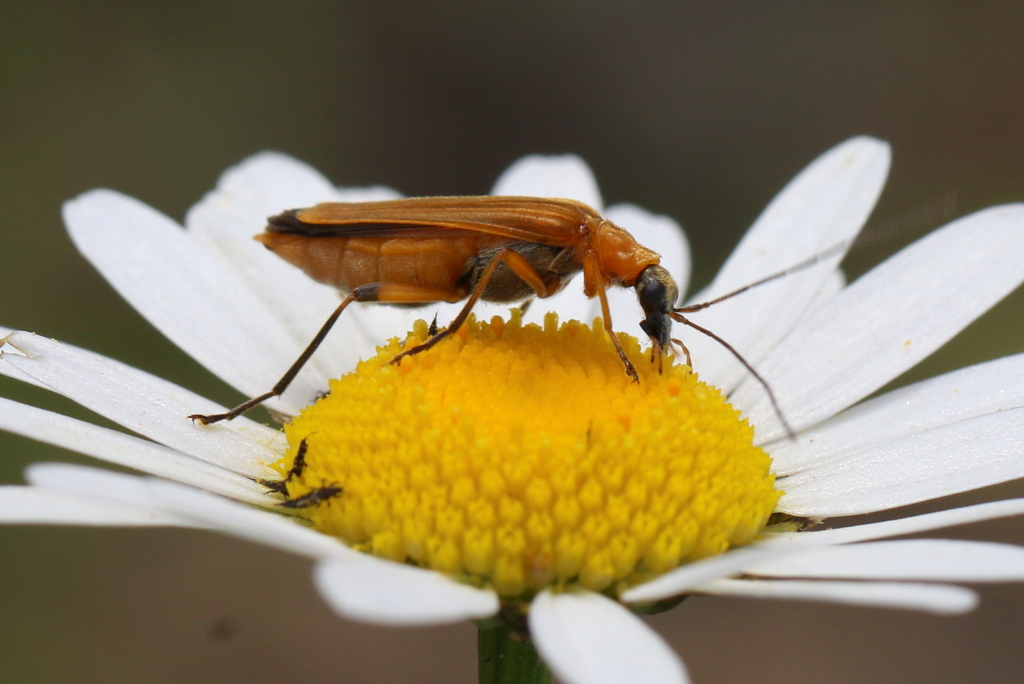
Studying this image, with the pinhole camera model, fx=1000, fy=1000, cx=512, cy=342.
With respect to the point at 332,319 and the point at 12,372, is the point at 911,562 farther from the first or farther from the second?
the point at 12,372

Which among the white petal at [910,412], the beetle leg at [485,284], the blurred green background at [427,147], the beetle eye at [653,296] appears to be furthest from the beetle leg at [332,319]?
the white petal at [910,412]

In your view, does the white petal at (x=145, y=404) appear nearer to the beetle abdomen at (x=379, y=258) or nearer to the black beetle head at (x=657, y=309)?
the beetle abdomen at (x=379, y=258)

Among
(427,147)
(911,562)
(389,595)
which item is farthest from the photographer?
(427,147)

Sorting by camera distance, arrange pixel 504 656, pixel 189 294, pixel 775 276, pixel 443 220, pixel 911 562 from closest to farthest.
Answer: pixel 911 562 < pixel 504 656 < pixel 775 276 < pixel 443 220 < pixel 189 294

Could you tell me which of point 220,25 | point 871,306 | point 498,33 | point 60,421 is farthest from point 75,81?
point 871,306

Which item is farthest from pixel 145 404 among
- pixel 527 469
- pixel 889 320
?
pixel 889 320

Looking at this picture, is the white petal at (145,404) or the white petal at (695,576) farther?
the white petal at (145,404)

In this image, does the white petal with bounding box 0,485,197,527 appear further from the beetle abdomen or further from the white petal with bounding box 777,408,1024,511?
the white petal with bounding box 777,408,1024,511
